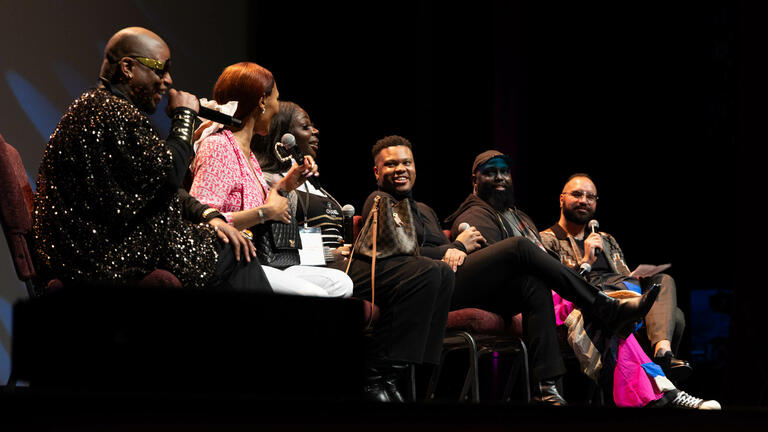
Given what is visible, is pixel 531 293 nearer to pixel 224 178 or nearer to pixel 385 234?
pixel 385 234

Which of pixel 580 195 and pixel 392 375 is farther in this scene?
pixel 580 195

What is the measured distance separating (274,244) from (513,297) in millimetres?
994

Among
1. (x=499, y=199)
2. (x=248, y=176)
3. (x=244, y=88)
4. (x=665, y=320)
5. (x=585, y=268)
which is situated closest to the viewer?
(x=248, y=176)

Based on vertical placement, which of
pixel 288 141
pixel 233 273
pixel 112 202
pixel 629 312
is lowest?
pixel 629 312

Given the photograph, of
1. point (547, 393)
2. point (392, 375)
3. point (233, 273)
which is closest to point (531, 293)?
point (547, 393)

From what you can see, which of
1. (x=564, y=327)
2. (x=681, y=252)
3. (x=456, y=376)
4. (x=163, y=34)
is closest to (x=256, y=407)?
(x=564, y=327)

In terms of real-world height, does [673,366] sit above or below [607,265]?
below

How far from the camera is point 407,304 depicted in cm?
281

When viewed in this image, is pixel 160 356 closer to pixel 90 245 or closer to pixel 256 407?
pixel 256 407

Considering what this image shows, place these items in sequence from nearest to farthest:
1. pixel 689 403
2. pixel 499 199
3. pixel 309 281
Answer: pixel 309 281 < pixel 689 403 < pixel 499 199

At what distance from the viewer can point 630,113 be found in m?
5.43

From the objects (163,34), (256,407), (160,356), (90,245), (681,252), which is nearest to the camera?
(256,407)

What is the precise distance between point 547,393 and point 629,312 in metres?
0.49

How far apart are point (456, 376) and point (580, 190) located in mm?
1437
